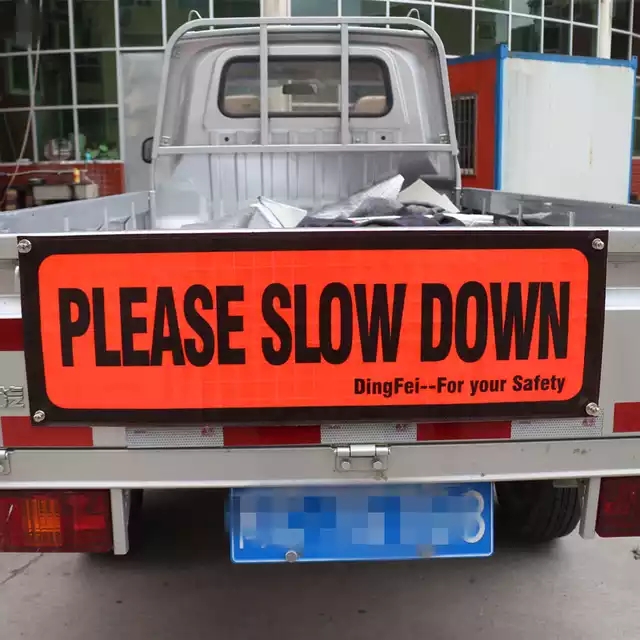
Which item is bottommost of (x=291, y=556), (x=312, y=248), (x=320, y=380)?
(x=291, y=556)

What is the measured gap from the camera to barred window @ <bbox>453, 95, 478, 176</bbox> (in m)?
8.00

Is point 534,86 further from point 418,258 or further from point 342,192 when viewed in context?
point 418,258

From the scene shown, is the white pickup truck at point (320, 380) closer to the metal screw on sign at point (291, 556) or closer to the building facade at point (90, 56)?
the metal screw on sign at point (291, 556)

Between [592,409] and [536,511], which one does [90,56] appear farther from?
[592,409]

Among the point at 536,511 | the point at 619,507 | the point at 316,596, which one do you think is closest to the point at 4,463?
the point at 316,596

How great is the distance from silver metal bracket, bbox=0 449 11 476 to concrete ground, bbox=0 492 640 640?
3.42 feet

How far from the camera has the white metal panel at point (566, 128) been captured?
7.76 metres

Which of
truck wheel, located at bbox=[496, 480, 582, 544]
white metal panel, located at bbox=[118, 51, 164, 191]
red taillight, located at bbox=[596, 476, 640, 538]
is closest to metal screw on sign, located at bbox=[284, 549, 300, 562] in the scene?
red taillight, located at bbox=[596, 476, 640, 538]

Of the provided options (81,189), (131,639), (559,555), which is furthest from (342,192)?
(81,189)

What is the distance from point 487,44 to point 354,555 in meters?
12.4

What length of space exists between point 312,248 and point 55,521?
1.06m

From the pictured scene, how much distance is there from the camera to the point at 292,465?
2137 mm

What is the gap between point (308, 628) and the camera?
9.44 feet

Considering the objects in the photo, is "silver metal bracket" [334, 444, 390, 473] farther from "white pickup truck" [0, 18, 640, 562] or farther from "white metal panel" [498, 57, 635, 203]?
"white metal panel" [498, 57, 635, 203]
